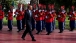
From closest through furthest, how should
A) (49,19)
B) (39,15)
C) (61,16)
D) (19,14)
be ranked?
(49,19), (39,15), (61,16), (19,14)

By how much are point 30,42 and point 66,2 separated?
1942cm

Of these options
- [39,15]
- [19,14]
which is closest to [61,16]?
[39,15]

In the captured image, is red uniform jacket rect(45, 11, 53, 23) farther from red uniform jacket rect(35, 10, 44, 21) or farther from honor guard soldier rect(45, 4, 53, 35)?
red uniform jacket rect(35, 10, 44, 21)

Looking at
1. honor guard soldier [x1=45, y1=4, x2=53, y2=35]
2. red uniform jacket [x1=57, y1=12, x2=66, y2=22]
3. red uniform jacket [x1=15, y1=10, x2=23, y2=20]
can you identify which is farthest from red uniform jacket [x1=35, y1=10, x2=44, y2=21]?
red uniform jacket [x1=15, y1=10, x2=23, y2=20]

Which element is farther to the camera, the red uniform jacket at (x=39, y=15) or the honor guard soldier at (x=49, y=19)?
the red uniform jacket at (x=39, y=15)

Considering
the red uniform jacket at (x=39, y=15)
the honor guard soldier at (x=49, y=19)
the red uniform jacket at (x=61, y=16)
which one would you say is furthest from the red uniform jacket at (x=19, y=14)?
the red uniform jacket at (x=61, y=16)

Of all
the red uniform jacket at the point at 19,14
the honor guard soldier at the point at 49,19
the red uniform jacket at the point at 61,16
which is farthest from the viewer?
the red uniform jacket at the point at 19,14

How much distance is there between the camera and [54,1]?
116ft

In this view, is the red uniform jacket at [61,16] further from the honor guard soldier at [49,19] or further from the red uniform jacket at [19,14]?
the red uniform jacket at [19,14]

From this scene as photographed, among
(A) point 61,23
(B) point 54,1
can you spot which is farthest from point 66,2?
(A) point 61,23

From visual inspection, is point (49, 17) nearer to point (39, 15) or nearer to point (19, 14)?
point (39, 15)

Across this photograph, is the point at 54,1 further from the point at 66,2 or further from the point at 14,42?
the point at 14,42

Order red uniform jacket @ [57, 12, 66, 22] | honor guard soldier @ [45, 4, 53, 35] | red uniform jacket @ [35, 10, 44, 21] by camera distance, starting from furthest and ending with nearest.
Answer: red uniform jacket @ [57, 12, 66, 22] < red uniform jacket @ [35, 10, 44, 21] < honor guard soldier @ [45, 4, 53, 35]

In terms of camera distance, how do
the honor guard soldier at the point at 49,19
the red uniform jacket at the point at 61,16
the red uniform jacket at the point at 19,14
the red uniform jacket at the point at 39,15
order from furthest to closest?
the red uniform jacket at the point at 19,14, the red uniform jacket at the point at 61,16, the red uniform jacket at the point at 39,15, the honor guard soldier at the point at 49,19
